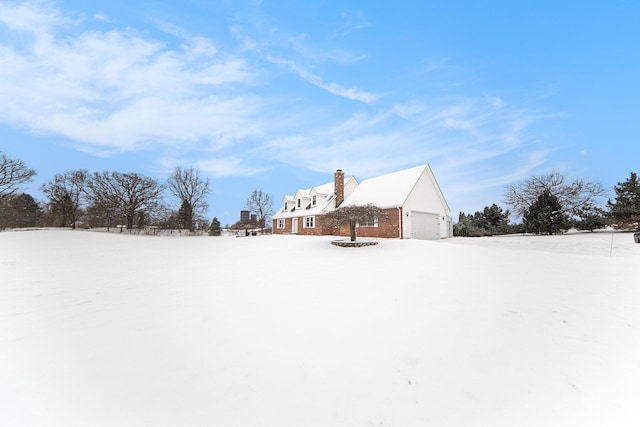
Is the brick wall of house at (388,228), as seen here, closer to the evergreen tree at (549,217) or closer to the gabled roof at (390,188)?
the gabled roof at (390,188)

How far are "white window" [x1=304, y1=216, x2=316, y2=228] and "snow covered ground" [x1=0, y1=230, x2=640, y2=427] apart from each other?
20505 millimetres

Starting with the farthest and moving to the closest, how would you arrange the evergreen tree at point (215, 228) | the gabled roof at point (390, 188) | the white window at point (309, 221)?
the evergreen tree at point (215, 228) → the white window at point (309, 221) → the gabled roof at point (390, 188)

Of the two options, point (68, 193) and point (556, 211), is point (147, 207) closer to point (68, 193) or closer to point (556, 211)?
point (68, 193)

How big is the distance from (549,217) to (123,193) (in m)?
49.0

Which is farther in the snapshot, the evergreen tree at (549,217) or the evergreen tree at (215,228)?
the evergreen tree at (215,228)

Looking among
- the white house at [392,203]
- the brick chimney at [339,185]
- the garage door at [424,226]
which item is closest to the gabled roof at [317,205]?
the white house at [392,203]

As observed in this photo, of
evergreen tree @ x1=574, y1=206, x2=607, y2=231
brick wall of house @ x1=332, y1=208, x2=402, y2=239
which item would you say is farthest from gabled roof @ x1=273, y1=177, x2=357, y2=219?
evergreen tree @ x1=574, y1=206, x2=607, y2=231

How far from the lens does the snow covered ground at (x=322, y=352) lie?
11.5ft

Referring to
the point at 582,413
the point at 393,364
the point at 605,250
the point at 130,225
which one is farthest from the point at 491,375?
the point at 130,225

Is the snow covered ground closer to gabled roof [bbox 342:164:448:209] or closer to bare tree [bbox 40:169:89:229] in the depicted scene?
gabled roof [bbox 342:164:448:209]

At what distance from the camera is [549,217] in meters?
28.3

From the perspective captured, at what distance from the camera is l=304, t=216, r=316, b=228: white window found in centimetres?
2957

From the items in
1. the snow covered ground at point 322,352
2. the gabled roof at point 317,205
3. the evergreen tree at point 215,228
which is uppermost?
the gabled roof at point 317,205

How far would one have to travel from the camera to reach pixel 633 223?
23.4 meters
